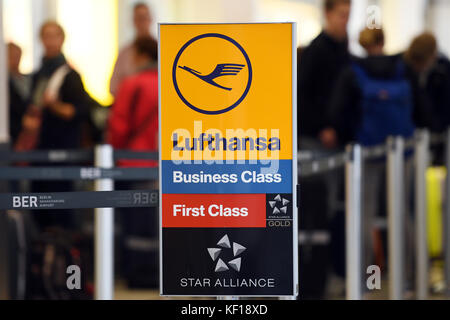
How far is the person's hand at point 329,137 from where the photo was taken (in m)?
5.19

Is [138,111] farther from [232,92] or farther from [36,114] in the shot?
[232,92]

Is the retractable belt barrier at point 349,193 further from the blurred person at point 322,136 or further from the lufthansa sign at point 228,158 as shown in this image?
the blurred person at point 322,136

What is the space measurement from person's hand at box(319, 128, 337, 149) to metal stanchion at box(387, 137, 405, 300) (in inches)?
19.3

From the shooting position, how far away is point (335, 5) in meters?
4.93

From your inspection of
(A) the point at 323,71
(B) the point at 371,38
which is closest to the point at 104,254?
(A) the point at 323,71

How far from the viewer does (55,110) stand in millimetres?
5473

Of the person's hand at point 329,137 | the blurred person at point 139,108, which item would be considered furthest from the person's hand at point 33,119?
the person's hand at point 329,137

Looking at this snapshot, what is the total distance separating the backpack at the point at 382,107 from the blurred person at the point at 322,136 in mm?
160

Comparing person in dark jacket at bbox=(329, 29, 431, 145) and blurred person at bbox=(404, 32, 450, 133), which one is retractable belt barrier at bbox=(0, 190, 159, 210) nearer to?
person in dark jacket at bbox=(329, 29, 431, 145)

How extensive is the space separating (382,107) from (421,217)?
2.01ft

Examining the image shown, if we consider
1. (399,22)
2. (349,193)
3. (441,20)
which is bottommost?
(349,193)
